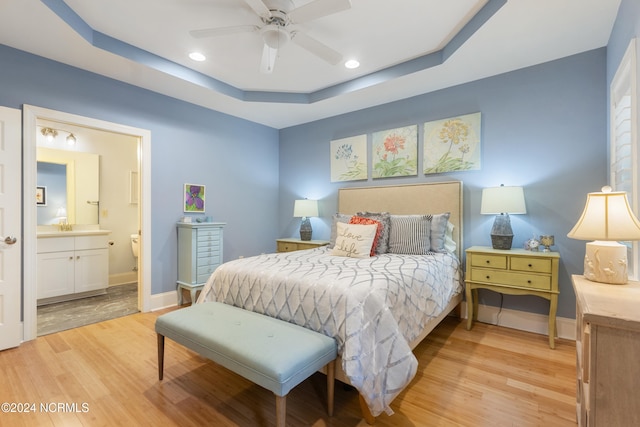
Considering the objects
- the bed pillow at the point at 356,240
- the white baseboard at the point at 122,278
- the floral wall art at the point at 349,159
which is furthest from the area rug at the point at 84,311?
the floral wall art at the point at 349,159

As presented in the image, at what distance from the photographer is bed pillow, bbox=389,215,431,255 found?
289cm

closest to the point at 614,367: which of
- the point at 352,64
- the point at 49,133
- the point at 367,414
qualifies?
the point at 367,414

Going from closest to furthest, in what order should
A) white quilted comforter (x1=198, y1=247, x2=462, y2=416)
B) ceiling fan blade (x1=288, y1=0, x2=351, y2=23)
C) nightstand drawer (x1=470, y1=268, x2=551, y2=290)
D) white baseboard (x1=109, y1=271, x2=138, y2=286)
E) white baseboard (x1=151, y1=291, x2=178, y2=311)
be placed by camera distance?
1. white quilted comforter (x1=198, y1=247, x2=462, y2=416)
2. ceiling fan blade (x1=288, y1=0, x2=351, y2=23)
3. nightstand drawer (x1=470, y1=268, x2=551, y2=290)
4. white baseboard (x1=151, y1=291, x2=178, y2=311)
5. white baseboard (x1=109, y1=271, x2=138, y2=286)

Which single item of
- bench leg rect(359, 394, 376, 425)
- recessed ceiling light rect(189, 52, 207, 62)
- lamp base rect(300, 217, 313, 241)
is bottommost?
bench leg rect(359, 394, 376, 425)

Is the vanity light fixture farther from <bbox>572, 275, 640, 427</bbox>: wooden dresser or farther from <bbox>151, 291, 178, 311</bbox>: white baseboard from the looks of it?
<bbox>572, 275, 640, 427</bbox>: wooden dresser

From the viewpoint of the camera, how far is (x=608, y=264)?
4.78 ft

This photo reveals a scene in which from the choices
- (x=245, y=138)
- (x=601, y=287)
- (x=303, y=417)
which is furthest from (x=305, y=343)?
(x=245, y=138)

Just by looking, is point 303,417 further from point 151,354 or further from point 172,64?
point 172,64

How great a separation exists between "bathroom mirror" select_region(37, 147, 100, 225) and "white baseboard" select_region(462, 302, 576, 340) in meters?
5.48

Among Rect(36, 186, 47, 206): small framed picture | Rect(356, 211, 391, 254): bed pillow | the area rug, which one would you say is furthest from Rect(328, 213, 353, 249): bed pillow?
Rect(36, 186, 47, 206): small framed picture

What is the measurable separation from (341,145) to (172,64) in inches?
89.3

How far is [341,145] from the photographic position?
4.20 m

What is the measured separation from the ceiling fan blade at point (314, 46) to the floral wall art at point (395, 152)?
1563 mm

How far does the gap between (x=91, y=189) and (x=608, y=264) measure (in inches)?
228
